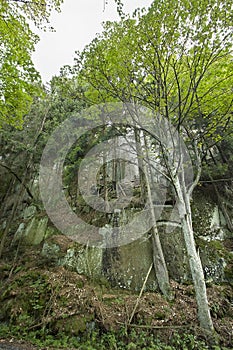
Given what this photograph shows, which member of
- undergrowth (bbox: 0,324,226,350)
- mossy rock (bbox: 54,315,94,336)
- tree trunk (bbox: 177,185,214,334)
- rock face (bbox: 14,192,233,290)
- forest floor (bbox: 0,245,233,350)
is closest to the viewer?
undergrowth (bbox: 0,324,226,350)

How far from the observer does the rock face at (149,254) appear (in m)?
5.83

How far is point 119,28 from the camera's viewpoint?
206 inches

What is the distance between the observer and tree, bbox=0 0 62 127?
4809 mm

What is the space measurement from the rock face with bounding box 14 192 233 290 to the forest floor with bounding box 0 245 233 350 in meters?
0.34

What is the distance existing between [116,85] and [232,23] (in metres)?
3.25

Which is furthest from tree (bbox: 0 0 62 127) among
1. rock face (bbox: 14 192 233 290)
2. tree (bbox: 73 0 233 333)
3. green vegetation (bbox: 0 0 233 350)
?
rock face (bbox: 14 192 233 290)

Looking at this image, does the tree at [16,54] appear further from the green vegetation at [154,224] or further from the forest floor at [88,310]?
the forest floor at [88,310]

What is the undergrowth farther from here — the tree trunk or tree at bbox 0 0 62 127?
tree at bbox 0 0 62 127

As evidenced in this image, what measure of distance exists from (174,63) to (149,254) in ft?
19.5

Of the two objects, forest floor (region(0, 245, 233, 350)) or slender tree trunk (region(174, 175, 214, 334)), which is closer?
slender tree trunk (region(174, 175, 214, 334))

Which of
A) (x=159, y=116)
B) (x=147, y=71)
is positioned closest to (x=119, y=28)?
(x=147, y=71)

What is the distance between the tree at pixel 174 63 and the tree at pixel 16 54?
1.50m

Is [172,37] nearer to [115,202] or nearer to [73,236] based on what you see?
[115,202]

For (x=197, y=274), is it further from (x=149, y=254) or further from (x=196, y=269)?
(x=149, y=254)
